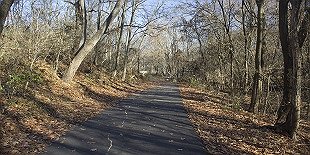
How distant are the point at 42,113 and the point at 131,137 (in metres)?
4.05

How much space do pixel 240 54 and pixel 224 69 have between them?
2.66 meters

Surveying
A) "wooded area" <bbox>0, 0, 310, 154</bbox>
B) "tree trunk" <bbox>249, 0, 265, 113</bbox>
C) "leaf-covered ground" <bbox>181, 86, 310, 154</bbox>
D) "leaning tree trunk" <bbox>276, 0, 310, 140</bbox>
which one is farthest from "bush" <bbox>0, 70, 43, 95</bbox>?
"tree trunk" <bbox>249, 0, 265, 113</bbox>

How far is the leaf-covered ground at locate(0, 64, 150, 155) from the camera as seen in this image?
9.34m

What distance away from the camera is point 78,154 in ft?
27.6

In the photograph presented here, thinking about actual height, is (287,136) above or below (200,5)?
below

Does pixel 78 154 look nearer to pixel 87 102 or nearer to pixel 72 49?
pixel 87 102

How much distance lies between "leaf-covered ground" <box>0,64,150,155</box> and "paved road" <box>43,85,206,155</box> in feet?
1.71

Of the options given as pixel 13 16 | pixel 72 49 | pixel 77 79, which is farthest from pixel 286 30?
pixel 72 49

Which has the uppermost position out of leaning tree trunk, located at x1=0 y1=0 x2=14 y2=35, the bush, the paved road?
leaning tree trunk, located at x1=0 y1=0 x2=14 y2=35

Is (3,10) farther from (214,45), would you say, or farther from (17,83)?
(214,45)

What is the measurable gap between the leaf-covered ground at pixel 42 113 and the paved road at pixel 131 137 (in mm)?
523

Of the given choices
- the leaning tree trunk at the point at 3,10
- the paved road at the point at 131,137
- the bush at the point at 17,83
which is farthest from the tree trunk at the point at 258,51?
the leaning tree trunk at the point at 3,10

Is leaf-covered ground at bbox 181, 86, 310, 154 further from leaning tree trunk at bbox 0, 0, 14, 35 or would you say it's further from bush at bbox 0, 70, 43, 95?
bush at bbox 0, 70, 43, 95

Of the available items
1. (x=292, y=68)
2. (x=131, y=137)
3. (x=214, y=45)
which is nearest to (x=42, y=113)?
(x=131, y=137)
